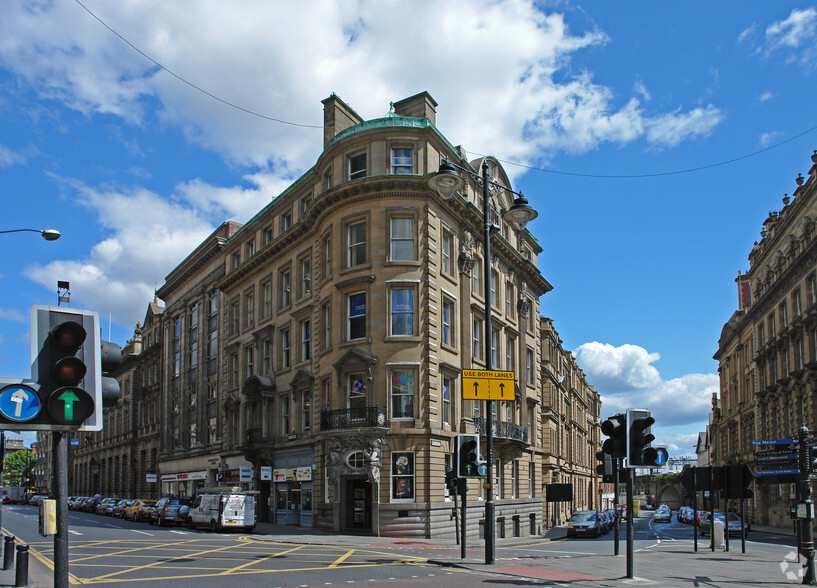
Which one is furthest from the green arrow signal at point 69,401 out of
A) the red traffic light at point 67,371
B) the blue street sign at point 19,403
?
the blue street sign at point 19,403

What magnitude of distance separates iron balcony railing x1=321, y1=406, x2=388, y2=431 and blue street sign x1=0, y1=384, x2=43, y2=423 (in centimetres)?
2450

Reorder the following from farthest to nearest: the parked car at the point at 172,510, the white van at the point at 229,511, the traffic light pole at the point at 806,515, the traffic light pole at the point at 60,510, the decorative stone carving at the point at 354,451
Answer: the parked car at the point at 172,510 → the white van at the point at 229,511 → the decorative stone carving at the point at 354,451 → the traffic light pole at the point at 806,515 → the traffic light pole at the point at 60,510

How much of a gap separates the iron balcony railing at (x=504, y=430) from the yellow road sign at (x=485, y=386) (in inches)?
650

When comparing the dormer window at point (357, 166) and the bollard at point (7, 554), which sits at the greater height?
the dormer window at point (357, 166)

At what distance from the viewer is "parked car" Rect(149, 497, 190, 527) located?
3931 cm

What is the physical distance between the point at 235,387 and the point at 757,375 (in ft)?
151

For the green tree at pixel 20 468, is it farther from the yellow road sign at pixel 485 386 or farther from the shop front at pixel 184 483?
the yellow road sign at pixel 485 386

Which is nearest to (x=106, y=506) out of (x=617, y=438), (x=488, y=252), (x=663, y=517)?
(x=488, y=252)

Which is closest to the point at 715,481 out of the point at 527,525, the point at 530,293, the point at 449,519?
the point at 449,519

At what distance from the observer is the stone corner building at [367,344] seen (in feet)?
105

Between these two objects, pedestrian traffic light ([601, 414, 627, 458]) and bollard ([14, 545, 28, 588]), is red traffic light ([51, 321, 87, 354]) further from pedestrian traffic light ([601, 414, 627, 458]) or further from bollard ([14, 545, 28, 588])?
pedestrian traffic light ([601, 414, 627, 458])

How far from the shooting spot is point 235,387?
48.4 meters

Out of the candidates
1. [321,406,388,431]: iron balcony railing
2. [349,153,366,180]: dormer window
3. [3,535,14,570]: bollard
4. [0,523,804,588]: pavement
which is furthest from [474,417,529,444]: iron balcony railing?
[3,535,14,570]: bollard

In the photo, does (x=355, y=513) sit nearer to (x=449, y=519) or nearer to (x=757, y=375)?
(x=449, y=519)
